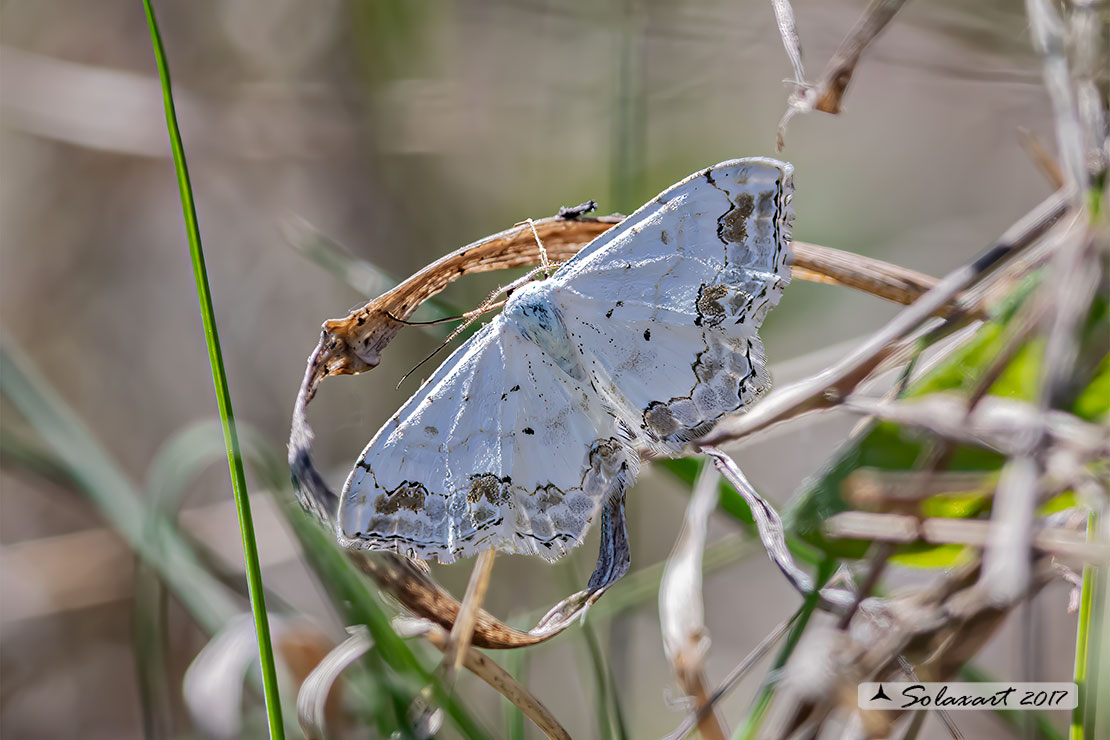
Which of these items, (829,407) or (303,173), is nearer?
(829,407)

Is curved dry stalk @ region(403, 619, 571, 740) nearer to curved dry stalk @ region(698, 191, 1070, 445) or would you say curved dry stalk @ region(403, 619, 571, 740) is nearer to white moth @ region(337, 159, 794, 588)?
white moth @ region(337, 159, 794, 588)

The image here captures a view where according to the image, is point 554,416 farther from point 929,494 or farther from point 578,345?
point 929,494

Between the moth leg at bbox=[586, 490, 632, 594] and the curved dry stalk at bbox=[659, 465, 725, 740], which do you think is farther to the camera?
the moth leg at bbox=[586, 490, 632, 594]

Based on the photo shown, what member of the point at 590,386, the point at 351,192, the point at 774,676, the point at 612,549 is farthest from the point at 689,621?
the point at 351,192

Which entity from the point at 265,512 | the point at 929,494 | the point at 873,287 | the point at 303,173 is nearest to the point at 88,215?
the point at 303,173

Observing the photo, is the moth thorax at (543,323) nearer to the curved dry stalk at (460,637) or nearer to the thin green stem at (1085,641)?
the curved dry stalk at (460,637)

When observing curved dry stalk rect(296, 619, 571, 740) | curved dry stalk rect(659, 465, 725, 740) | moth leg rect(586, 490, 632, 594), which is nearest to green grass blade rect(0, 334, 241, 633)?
curved dry stalk rect(296, 619, 571, 740)

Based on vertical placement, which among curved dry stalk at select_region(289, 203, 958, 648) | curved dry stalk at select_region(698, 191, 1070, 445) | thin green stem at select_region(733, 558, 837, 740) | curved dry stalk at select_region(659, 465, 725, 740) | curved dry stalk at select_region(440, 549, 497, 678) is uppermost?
curved dry stalk at select_region(289, 203, 958, 648)
